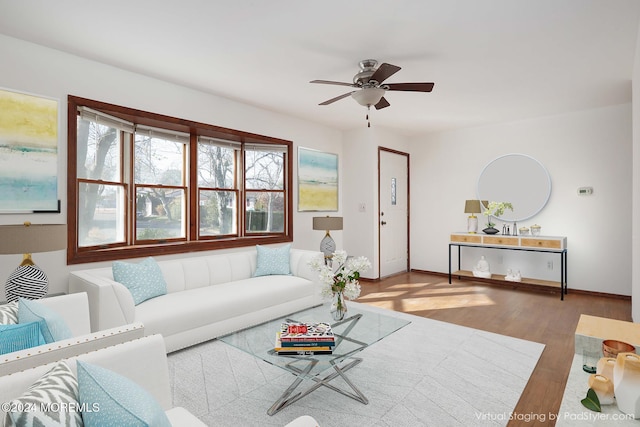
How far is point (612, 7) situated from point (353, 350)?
2.89 meters

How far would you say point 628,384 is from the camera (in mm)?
1298

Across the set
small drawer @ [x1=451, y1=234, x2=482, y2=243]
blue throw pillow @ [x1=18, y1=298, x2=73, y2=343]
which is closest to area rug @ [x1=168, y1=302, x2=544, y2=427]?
blue throw pillow @ [x1=18, y1=298, x2=73, y2=343]

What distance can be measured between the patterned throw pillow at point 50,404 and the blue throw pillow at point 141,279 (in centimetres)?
197

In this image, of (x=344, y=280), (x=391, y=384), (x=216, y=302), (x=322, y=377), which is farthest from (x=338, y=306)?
(x=216, y=302)

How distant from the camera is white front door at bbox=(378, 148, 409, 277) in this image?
19.9 ft

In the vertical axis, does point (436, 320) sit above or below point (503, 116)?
below

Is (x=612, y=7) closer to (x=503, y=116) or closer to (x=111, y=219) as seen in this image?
(x=503, y=116)

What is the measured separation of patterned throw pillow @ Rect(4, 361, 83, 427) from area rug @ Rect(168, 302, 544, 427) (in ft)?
3.95

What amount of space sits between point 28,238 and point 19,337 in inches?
50.2

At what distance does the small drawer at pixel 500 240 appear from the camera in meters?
5.14

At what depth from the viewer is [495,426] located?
6.42 ft

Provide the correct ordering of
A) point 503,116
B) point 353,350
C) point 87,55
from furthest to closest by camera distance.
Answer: point 503,116 → point 87,55 → point 353,350

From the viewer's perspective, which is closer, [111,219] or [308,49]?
[308,49]

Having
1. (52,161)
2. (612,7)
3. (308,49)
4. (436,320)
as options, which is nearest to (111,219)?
(52,161)
